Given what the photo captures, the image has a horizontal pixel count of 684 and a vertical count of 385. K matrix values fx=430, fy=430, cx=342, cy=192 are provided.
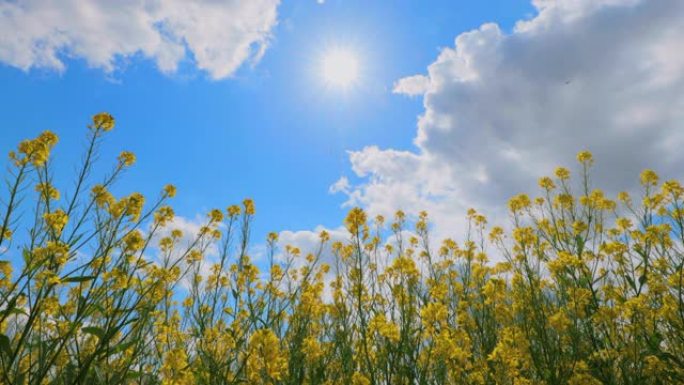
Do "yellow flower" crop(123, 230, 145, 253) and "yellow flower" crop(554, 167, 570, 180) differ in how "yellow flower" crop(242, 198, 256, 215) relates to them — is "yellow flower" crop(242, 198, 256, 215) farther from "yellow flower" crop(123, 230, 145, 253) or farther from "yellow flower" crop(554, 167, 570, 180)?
"yellow flower" crop(554, 167, 570, 180)

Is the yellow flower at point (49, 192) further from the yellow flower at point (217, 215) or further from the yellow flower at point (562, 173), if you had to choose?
the yellow flower at point (562, 173)

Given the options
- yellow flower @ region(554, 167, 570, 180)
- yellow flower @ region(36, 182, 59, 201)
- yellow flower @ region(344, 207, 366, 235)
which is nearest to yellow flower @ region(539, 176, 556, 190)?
yellow flower @ region(554, 167, 570, 180)

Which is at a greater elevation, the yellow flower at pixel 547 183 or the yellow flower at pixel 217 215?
the yellow flower at pixel 547 183

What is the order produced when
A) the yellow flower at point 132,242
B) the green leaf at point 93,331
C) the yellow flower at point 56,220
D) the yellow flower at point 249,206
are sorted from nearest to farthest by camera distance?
the green leaf at point 93,331 < the yellow flower at point 56,220 < the yellow flower at point 132,242 < the yellow flower at point 249,206

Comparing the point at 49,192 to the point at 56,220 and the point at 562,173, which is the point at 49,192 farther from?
the point at 562,173

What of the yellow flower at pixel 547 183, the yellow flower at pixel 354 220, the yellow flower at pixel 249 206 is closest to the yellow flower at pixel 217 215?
the yellow flower at pixel 249 206

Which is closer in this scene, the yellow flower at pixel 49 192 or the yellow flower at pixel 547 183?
the yellow flower at pixel 49 192

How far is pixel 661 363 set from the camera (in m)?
2.60

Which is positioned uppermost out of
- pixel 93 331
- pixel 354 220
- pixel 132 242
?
pixel 354 220

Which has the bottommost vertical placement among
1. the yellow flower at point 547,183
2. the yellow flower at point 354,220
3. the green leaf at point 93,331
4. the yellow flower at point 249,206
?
the green leaf at point 93,331

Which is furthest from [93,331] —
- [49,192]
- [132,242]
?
[49,192]

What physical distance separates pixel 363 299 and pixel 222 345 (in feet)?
3.08

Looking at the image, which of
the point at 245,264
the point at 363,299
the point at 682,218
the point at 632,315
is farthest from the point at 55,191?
the point at 682,218

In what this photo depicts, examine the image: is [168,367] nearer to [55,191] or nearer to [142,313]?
[142,313]
